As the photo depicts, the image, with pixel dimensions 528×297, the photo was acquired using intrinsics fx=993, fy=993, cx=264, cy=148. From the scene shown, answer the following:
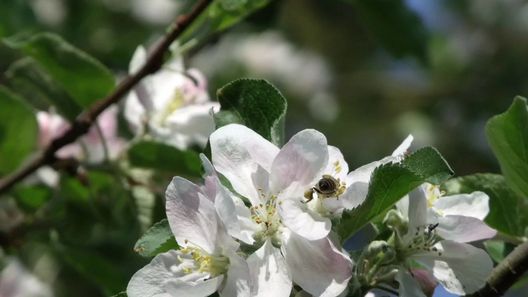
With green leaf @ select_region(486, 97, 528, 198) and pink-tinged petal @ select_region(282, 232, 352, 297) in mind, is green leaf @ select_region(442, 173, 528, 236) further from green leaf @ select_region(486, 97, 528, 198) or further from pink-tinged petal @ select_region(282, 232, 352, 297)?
pink-tinged petal @ select_region(282, 232, 352, 297)

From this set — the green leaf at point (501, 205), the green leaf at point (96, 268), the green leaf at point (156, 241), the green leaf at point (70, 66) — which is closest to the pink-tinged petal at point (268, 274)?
the green leaf at point (156, 241)

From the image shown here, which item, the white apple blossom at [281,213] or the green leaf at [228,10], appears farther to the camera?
the green leaf at [228,10]

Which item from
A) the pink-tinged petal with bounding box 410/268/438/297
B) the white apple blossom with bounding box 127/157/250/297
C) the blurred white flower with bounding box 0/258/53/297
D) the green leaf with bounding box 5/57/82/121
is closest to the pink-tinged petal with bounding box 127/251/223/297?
the white apple blossom with bounding box 127/157/250/297

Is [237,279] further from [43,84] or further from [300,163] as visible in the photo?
[43,84]

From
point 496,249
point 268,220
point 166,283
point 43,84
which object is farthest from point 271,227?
point 43,84

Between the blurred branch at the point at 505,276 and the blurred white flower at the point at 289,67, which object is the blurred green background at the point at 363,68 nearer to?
the blurred white flower at the point at 289,67
